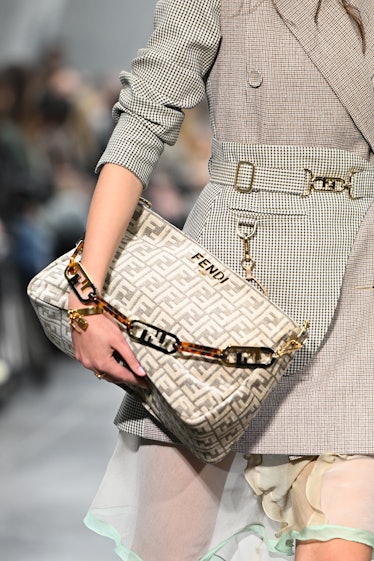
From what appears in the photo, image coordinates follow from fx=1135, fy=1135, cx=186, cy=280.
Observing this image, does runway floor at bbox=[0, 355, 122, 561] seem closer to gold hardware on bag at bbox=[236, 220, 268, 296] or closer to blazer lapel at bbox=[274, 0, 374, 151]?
gold hardware on bag at bbox=[236, 220, 268, 296]

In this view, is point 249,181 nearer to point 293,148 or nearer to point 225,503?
point 293,148

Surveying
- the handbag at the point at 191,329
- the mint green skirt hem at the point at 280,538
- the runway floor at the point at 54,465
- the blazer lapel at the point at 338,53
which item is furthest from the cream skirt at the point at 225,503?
the runway floor at the point at 54,465

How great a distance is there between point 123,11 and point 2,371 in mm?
2178

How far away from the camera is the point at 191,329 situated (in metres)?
1.49

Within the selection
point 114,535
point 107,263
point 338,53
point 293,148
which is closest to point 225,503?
point 114,535

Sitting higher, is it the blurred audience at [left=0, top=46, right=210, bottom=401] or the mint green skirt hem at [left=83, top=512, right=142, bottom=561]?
the mint green skirt hem at [left=83, top=512, right=142, bottom=561]

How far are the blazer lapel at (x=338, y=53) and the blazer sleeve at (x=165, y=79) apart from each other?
0.39ft

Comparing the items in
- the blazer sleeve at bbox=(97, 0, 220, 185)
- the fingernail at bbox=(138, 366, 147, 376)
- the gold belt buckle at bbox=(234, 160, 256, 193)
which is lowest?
the fingernail at bbox=(138, 366, 147, 376)

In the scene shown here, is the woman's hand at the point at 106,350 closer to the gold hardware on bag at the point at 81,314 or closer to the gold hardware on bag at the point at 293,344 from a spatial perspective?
the gold hardware on bag at the point at 81,314

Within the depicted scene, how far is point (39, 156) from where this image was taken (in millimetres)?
6430

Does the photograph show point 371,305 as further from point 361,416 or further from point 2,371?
point 2,371

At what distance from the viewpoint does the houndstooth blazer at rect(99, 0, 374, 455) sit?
5.28ft

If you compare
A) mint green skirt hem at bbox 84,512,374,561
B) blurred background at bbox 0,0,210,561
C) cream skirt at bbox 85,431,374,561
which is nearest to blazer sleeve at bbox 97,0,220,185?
cream skirt at bbox 85,431,374,561

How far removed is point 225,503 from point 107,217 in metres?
0.49
